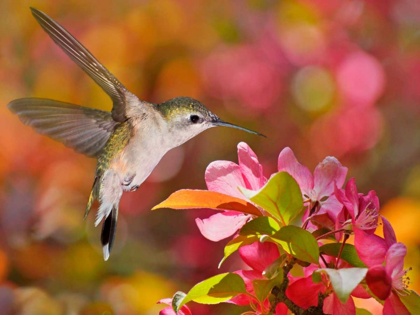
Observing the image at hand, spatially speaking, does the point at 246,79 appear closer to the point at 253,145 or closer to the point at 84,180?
the point at 253,145

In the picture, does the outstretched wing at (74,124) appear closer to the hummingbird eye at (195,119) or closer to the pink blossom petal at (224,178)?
the hummingbird eye at (195,119)

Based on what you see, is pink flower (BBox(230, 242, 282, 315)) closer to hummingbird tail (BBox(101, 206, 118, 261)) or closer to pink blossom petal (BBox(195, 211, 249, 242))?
pink blossom petal (BBox(195, 211, 249, 242))

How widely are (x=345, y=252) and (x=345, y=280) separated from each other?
0.11 meters

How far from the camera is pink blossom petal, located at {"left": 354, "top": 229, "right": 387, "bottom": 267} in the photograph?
19.1 inches

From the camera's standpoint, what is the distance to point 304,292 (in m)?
0.51

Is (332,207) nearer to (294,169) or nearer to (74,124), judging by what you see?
(294,169)

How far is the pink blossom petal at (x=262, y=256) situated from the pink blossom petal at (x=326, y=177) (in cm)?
7

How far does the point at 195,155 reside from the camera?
1736mm

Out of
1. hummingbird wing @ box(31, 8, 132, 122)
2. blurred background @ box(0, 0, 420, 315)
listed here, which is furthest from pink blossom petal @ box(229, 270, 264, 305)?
blurred background @ box(0, 0, 420, 315)

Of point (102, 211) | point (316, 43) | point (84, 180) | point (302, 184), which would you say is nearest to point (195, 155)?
point (84, 180)

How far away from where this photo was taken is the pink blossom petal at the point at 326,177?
1.84 ft

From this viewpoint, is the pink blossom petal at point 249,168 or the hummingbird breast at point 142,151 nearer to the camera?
the pink blossom petal at point 249,168

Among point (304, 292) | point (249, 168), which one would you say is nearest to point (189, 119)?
point (249, 168)

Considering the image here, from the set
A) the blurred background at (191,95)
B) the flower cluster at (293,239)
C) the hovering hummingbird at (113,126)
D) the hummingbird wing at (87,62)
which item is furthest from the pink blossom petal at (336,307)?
the blurred background at (191,95)
